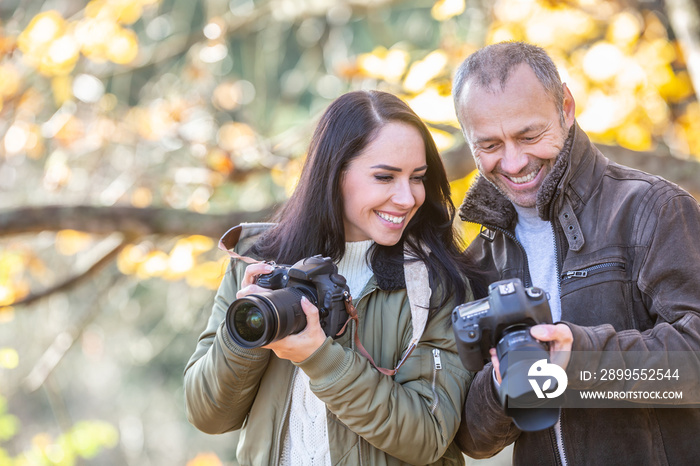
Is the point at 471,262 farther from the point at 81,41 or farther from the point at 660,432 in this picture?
the point at 81,41

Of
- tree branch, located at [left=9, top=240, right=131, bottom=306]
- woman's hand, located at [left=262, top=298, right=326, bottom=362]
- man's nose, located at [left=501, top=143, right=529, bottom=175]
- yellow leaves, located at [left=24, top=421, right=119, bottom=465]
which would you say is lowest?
yellow leaves, located at [left=24, top=421, right=119, bottom=465]

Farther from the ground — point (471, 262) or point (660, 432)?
point (471, 262)

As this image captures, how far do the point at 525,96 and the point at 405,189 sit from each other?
415 mm

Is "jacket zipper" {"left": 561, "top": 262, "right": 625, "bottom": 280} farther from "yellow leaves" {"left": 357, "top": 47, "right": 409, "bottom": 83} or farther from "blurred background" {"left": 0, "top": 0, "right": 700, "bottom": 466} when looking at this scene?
"yellow leaves" {"left": 357, "top": 47, "right": 409, "bottom": 83}

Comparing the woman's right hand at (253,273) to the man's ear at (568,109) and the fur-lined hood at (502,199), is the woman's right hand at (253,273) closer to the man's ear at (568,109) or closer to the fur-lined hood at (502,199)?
the fur-lined hood at (502,199)

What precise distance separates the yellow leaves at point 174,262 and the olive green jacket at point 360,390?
8.40 feet

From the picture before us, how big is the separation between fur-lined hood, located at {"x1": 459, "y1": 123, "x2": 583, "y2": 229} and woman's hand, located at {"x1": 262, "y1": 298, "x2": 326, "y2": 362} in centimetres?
66

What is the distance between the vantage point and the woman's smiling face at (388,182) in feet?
7.00

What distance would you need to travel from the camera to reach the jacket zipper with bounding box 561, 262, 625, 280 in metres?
1.91

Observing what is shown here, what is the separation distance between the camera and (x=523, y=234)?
86.0 inches

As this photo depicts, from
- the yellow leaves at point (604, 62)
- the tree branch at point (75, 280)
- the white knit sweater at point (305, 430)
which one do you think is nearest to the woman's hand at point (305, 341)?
the white knit sweater at point (305, 430)

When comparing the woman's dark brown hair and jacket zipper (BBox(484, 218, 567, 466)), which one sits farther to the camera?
the woman's dark brown hair

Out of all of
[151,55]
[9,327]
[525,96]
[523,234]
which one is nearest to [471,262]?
[523,234]

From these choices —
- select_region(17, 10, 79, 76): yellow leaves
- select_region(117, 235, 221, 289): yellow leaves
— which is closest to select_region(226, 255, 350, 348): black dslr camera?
select_region(117, 235, 221, 289): yellow leaves
